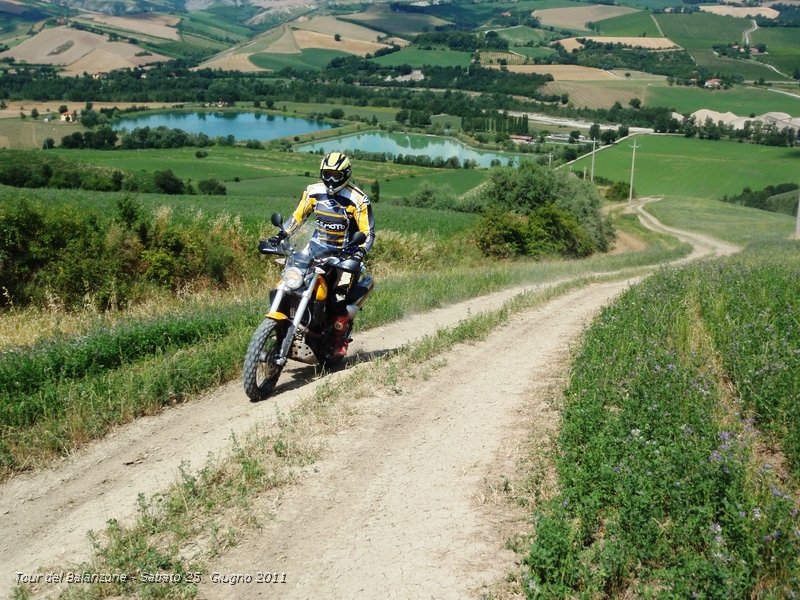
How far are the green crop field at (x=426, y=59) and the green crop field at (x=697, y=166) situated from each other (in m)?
90.8

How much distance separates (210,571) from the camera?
4609 millimetres

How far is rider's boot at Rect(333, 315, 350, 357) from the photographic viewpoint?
9.23 meters

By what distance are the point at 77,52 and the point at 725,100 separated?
466 ft

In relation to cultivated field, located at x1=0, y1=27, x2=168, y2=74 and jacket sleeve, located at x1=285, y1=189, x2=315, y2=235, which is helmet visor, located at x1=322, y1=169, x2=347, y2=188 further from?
cultivated field, located at x1=0, y1=27, x2=168, y2=74

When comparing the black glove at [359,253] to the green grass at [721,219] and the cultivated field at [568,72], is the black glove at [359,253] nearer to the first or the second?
the green grass at [721,219]

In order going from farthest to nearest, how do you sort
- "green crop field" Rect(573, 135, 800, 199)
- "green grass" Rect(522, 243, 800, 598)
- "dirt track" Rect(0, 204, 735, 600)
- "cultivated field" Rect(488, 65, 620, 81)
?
"cultivated field" Rect(488, 65, 620, 81)
"green crop field" Rect(573, 135, 800, 199)
"dirt track" Rect(0, 204, 735, 600)
"green grass" Rect(522, 243, 800, 598)

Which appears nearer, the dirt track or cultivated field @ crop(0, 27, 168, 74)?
the dirt track

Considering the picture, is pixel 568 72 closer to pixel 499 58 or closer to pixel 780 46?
pixel 499 58

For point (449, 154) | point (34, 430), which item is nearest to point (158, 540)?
point (34, 430)

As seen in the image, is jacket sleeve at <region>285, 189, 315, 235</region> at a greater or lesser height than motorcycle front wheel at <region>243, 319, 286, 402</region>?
greater

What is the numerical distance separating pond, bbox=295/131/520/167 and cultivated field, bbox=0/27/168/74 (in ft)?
273

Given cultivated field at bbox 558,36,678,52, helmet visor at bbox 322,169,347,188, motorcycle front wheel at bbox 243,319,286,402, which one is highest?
cultivated field at bbox 558,36,678,52

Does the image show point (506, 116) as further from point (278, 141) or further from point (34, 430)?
point (34, 430)

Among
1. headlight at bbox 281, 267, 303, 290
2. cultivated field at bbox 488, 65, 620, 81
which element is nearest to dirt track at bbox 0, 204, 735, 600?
headlight at bbox 281, 267, 303, 290
